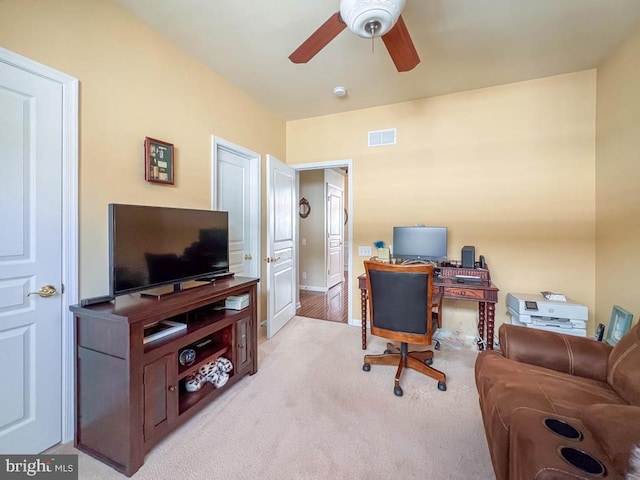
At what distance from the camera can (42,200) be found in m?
1.48

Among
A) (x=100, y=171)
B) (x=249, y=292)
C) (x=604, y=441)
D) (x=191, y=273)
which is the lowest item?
(x=604, y=441)

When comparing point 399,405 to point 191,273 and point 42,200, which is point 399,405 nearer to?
A: point 191,273

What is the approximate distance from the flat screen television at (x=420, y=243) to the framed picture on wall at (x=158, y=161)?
227cm

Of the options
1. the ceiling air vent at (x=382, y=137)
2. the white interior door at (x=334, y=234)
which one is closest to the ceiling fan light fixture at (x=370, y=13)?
the ceiling air vent at (x=382, y=137)

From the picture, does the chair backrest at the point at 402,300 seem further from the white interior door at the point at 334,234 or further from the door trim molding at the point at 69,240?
the white interior door at the point at 334,234

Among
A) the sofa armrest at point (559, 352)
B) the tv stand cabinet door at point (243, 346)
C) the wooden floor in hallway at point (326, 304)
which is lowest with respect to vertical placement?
the wooden floor in hallway at point (326, 304)

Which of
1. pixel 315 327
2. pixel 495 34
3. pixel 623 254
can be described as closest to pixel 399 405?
pixel 315 327

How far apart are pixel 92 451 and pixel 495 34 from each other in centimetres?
380

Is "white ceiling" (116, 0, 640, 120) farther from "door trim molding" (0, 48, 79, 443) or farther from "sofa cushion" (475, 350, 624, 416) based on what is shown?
"sofa cushion" (475, 350, 624, 416)

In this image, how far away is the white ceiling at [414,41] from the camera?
183 cm

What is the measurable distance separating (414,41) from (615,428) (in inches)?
99.3

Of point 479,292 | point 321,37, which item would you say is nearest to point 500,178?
point 479,292
